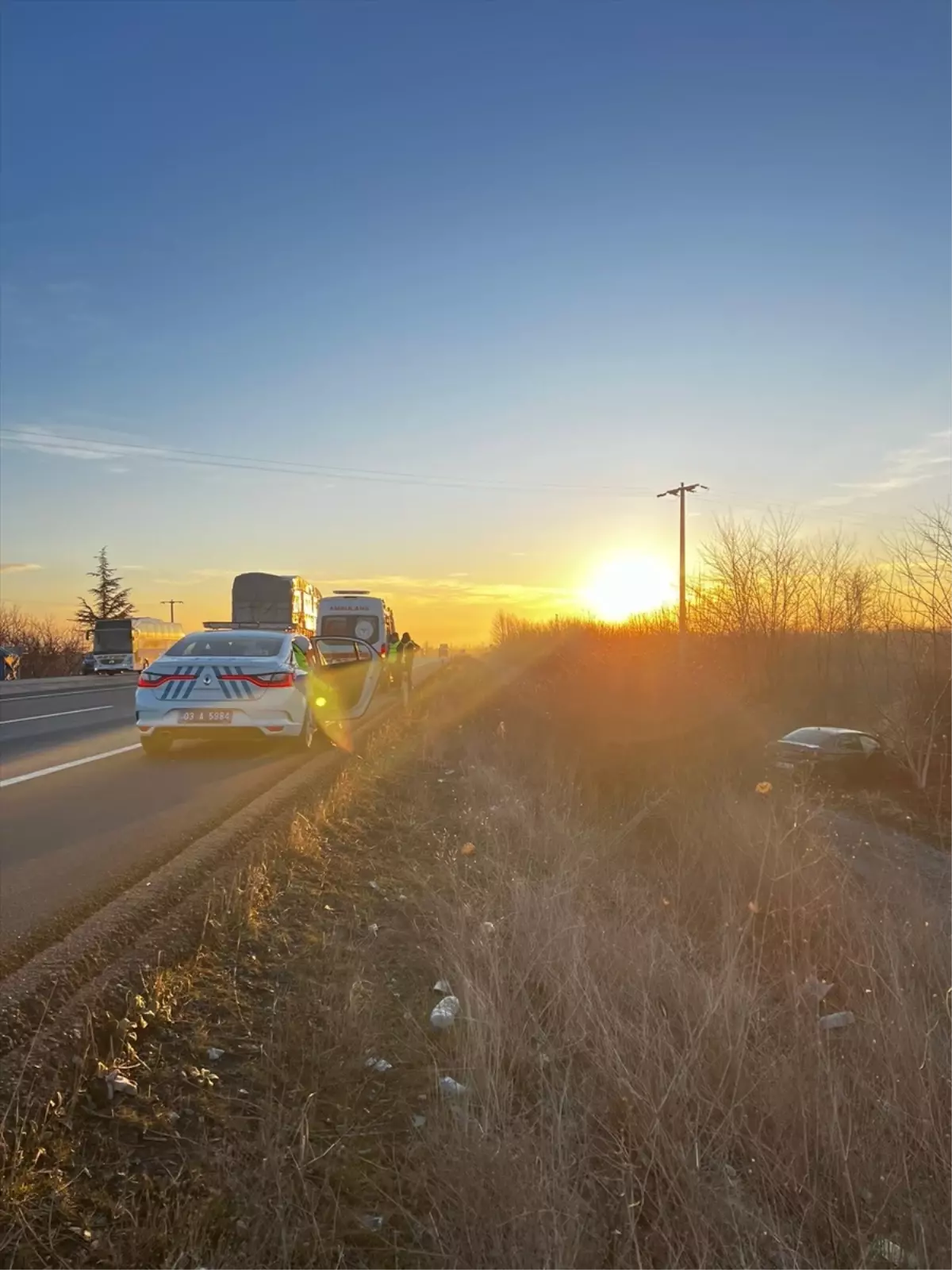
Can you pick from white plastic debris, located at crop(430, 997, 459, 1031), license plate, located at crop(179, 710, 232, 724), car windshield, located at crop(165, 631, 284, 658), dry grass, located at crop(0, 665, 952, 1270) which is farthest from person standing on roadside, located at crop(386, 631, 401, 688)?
Result: white plastic debris, located at crop(430, 997, 459, 1031)

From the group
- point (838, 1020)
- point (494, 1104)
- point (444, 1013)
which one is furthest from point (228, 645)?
point (494, 1104)

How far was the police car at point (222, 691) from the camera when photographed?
1149 cm

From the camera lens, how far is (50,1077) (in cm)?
315

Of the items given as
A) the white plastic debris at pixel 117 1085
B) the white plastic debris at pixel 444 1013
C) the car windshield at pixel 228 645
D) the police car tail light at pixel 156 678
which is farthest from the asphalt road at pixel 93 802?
the white plastic debris at pixel 444 1013

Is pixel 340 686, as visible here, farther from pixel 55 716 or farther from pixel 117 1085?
pixel 117 1085

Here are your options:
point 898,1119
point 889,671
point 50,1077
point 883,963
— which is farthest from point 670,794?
point 889,671

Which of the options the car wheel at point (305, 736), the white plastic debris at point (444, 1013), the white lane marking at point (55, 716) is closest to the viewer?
the white plastic debris at point (444, 1013)

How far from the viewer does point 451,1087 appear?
3.66 m

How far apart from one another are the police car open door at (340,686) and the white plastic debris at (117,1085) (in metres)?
9.81

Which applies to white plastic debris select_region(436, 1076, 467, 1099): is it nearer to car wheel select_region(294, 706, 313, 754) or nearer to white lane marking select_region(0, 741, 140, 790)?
white lane marking select_region(0, 741, 140, 790)

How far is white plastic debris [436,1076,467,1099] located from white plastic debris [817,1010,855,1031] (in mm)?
2365

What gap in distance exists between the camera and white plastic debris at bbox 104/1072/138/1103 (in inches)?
126

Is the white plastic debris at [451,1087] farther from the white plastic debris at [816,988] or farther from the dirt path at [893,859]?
the dirt path at [893,859]

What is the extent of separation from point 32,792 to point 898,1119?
836cm
